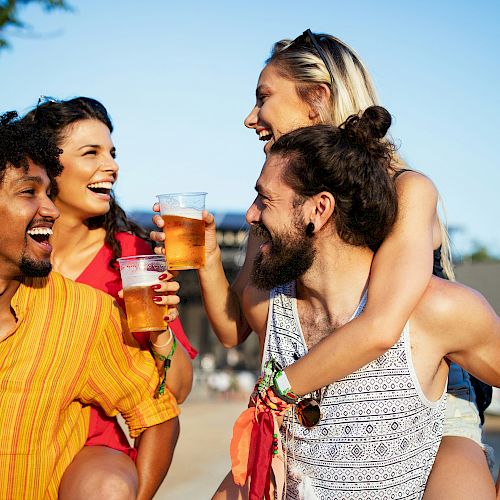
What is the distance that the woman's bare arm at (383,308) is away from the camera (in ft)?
10.0

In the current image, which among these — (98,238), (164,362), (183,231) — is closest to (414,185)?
(183,231)

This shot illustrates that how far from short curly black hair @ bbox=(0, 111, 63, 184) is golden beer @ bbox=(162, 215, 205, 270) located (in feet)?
2.52

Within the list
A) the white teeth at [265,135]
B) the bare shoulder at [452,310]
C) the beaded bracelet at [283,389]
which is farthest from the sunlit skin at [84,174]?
the bare shoulder at [452,310]

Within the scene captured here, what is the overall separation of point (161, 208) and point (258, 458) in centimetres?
119

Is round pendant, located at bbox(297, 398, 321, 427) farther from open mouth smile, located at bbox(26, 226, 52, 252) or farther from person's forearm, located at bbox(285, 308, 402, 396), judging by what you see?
open mouth smile, located at bbox(26, 226, 52, 252)

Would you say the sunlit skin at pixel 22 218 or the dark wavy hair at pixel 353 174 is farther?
the sunlit skin at pixel 22 218

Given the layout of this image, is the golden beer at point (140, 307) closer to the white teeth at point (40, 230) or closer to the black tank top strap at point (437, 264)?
the white teeth at point (40, 230)

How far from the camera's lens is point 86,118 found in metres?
4.67

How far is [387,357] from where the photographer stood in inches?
126

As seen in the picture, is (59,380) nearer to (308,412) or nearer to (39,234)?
(39,234)

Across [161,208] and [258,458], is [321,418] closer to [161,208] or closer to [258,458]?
[258,458]

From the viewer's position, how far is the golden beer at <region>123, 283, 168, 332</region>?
141 inches

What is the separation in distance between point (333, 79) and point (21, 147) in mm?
1526

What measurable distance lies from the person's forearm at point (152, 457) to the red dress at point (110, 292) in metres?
0.10
